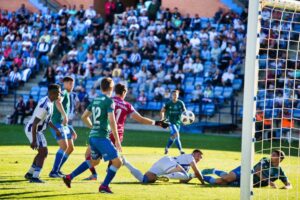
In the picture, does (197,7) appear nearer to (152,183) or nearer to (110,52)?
(110,52)

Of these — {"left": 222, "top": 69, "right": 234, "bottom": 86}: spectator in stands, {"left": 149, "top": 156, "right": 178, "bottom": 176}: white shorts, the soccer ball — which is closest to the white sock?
{"left": 149, "top": 156, "right": 178, "bottom": 176}: white shorts

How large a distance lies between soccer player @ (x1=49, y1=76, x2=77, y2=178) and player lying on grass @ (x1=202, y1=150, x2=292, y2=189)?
2832mm

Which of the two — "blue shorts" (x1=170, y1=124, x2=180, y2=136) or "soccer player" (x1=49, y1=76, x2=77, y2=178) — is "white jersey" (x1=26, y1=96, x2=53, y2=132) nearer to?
"soccer player" (x1=49, y1=76, x2=77, y2=178)

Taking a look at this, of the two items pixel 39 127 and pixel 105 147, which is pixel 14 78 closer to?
pixel 39 127

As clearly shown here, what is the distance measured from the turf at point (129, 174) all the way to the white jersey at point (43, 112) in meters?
1.06

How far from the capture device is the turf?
1245 centimetres

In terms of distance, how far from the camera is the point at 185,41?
35.8 m

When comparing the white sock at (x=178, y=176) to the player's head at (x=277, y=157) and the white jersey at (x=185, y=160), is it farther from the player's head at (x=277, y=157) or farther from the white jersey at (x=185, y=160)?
the player's head at (x=277, y=157)

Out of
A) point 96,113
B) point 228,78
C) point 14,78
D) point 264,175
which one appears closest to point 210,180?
point 264,175

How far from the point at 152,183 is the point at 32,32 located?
27722 mm

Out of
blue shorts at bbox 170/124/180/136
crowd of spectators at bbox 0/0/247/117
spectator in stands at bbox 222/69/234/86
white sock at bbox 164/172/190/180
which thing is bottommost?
white sock at bbox 164/172/190/180

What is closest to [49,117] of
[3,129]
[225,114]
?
[3,129]

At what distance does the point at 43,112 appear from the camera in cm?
1364

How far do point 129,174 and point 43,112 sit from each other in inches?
117
